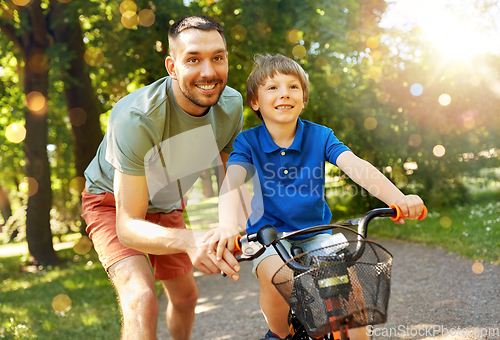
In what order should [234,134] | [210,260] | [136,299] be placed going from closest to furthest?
[210,260] → [136,299] → [234,134]

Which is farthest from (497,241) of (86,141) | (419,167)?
(86,141)

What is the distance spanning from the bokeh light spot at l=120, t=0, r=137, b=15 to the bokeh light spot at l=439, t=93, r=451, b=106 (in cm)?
706

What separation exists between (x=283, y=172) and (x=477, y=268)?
4.15m

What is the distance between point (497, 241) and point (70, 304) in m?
6.30

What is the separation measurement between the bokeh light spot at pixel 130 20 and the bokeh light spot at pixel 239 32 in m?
1.99

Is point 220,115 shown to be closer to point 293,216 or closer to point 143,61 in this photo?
point 293,216

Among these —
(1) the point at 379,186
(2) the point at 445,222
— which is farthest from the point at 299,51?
(1) the point at 379,186

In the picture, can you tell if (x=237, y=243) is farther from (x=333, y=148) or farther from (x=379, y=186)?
(x=333, y=148)

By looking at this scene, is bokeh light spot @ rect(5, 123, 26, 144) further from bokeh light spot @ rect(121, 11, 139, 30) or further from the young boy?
the young boy

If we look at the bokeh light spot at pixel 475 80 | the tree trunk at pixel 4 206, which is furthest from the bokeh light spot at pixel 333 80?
the tree trunk at pixel 4 206

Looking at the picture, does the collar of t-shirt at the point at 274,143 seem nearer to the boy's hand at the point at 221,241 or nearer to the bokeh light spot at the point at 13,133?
the boy's hand at the point at 221,241

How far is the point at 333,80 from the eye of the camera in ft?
27.2

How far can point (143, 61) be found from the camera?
8.55m

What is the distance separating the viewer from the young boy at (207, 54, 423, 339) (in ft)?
6.81
